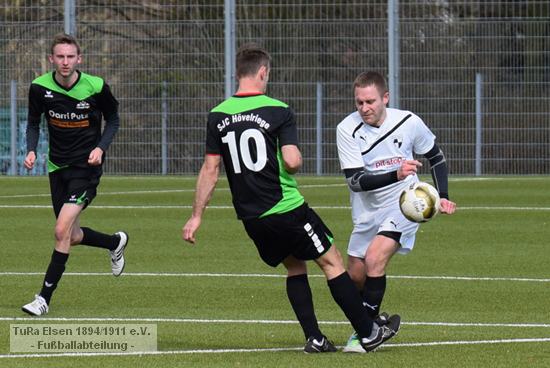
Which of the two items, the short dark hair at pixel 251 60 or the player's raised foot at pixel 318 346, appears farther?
the player's raised foot at pixel 318 346

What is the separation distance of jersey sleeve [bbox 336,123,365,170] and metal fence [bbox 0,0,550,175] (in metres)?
12.0

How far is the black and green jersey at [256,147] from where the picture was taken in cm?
525

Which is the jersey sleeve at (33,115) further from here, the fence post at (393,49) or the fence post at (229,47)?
the fence post at (393,49)

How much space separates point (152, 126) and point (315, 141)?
126 inches

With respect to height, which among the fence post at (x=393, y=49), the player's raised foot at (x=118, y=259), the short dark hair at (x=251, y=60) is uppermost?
the fence post at (x=393, y=49)

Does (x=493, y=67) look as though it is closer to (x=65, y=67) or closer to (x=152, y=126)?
(x=152, y=126)

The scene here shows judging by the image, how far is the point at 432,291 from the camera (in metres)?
7.68

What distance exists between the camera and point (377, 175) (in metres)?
5.84

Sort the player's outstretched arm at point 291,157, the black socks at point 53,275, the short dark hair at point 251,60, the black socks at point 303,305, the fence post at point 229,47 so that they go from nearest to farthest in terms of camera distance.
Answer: the player's outstretched arm at point 291,157 → the short dark hair at point 251,60 → the black socks at point 303,305 → the black socks at point 53,275 → the fence post at point 229,47

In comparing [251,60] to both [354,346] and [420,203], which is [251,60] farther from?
[354,346]

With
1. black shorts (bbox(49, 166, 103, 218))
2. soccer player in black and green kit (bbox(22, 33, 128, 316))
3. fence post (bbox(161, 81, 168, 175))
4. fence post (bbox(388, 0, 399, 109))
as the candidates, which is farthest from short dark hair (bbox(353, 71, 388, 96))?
fence post (bbox(161, 81, 168, 175))

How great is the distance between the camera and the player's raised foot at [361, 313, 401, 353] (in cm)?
547

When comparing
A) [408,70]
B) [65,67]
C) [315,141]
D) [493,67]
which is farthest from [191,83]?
[65,67]

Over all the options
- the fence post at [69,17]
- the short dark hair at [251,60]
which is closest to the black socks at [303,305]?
the short dark hair at [251,60]
